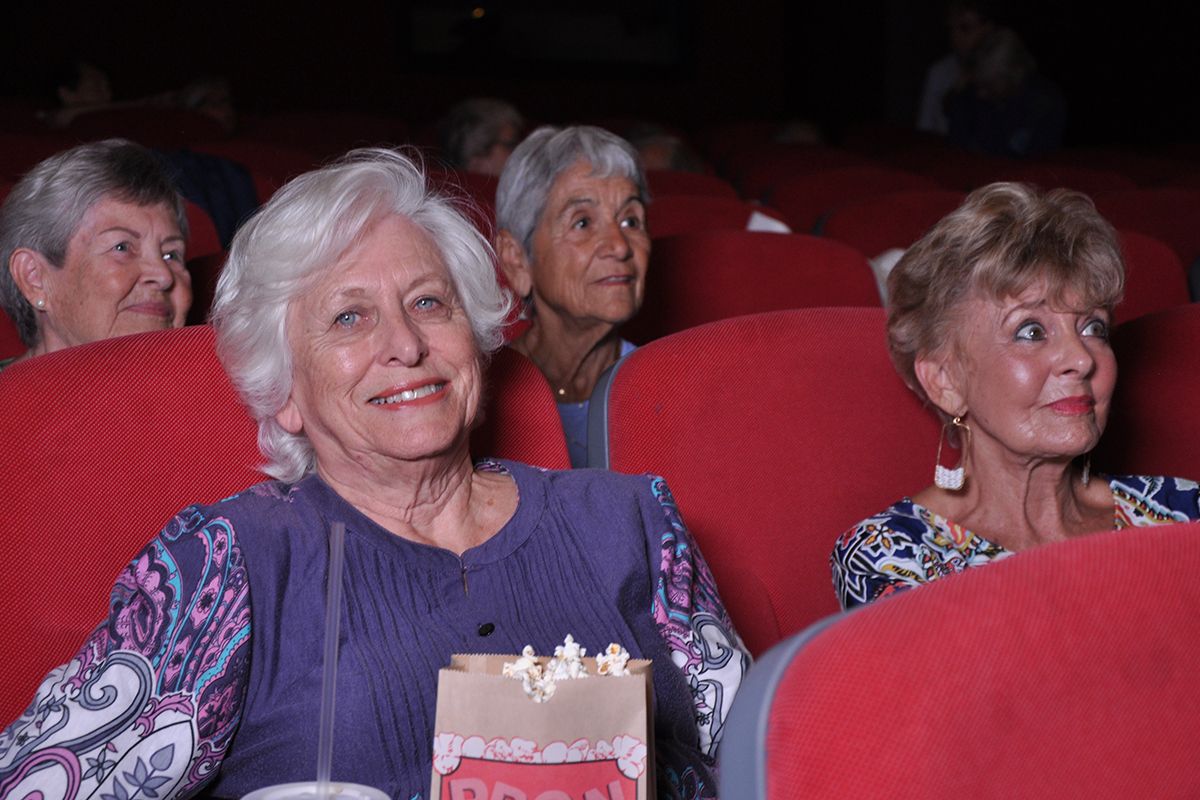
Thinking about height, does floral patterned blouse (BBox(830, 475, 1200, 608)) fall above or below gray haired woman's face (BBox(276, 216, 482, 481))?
below

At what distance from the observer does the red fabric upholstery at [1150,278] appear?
9.23 ft

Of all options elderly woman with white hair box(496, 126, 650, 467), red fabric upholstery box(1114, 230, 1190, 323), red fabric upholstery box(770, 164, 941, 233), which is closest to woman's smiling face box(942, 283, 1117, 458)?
elderly woman with white hair box(496, 126, 650, 467)

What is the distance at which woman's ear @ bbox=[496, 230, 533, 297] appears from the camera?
8.96 ft

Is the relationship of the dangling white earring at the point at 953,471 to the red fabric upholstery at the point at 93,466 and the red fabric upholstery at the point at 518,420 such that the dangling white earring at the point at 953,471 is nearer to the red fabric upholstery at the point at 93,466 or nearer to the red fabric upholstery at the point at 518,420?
the red fabric upholstery at the point at 518,420

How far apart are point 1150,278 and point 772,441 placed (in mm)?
1319

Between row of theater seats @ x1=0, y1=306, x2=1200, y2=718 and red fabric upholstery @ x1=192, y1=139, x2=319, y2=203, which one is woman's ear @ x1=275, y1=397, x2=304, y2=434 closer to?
row of theater seats @ x1=0, y1=306, x2=1200, y2=718

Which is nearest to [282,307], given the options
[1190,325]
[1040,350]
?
[1040,350]

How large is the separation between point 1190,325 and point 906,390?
494 millimetres

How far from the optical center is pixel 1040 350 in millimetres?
1786

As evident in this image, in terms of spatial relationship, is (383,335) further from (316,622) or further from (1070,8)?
(1070,8)

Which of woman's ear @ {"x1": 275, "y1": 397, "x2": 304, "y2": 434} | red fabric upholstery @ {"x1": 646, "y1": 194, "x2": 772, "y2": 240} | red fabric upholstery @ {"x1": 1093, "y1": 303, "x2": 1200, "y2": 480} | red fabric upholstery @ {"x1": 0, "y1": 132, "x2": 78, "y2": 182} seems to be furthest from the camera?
red fabric upholstery @ {"x1": 0, "y1": 132, "x2": 78, "y2": 182}

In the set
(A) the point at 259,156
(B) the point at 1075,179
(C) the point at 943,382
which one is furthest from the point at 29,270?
(B) the point at 1075,179

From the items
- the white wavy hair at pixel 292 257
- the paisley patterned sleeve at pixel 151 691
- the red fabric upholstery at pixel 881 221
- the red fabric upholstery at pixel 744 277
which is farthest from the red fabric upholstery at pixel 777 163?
the paisley patterned sleeve at pixel 151 691

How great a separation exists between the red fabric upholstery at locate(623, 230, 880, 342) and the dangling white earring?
2.79 ft
